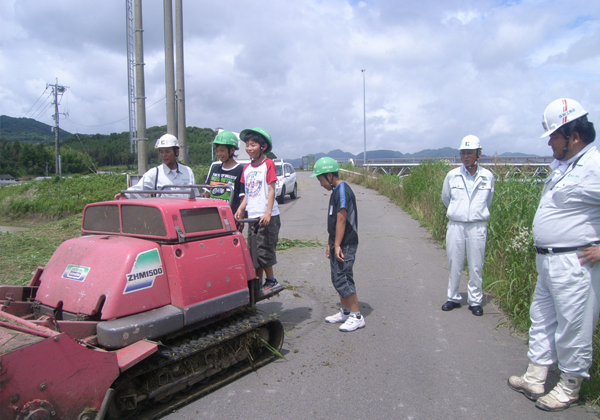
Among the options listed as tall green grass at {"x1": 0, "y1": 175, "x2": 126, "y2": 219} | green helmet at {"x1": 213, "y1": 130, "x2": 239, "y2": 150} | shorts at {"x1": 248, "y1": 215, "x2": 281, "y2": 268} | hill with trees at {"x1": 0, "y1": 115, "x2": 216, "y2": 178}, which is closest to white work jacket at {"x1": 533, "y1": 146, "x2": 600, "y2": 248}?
shorts at {"x1": 248, "y1": 215, "x2": 281, "y2": 268}

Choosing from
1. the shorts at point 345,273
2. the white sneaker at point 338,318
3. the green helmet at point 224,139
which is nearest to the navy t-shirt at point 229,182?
the green helmet at point 224,139

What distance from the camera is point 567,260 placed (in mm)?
3143

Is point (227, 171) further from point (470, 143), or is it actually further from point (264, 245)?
point (470, 143)

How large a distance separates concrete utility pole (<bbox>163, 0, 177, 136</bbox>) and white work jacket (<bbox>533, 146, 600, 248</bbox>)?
943 centimetres

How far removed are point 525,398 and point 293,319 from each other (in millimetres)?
2549

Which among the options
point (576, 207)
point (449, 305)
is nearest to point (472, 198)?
point (449, 305)

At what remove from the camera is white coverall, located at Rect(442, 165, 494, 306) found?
5.15m

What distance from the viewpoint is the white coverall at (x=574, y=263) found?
10.1 feet

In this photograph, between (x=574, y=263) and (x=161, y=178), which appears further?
(x=161, y=178)

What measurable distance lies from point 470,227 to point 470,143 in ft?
3.37

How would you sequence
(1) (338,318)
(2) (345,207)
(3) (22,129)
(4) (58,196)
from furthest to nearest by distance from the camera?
1. (3) (22,129)
2. (4) (58,196)
3. (1) (338,318)
4. (2) (345,207)

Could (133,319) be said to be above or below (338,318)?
above

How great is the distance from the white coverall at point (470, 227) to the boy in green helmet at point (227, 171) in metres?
2.67

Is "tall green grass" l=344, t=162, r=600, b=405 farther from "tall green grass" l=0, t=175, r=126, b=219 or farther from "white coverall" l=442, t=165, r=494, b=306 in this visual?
"tall green grass" l=0, t=175, r=126, b=219
